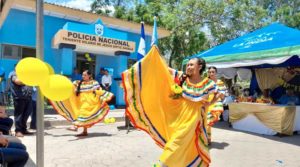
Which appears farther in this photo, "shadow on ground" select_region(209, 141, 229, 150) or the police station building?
the police station building

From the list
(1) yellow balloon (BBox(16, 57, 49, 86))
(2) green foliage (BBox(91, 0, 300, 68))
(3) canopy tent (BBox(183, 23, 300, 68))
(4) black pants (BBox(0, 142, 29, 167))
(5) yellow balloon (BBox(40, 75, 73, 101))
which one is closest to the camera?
(1) yellow balloon (BBox(16, 57, 49, 86))

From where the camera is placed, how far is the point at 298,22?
25344 millimetres

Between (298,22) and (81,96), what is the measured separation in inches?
852

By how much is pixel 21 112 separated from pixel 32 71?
5.83m

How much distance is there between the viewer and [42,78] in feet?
8.77

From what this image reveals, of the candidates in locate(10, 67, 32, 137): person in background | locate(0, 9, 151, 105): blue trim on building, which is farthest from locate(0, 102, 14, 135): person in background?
locate(0, 9, 151, 105): blue trim on building

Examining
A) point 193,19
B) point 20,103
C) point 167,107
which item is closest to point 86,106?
point 20,103

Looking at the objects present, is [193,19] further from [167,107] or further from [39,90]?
[39,90]

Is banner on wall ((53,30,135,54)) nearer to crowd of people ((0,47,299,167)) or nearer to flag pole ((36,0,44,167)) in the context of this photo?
crowd of people ((0,47,299,167))

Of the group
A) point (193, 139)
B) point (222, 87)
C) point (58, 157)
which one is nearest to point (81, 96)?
point (58, 157)

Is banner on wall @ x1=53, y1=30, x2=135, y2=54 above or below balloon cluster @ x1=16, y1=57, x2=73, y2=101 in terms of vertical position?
above

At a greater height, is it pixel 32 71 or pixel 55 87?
pixel 32 71

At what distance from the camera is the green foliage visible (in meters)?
21.1

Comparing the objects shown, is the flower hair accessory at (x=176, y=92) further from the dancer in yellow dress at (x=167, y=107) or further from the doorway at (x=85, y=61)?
the doorway at (x=85, y=61)
